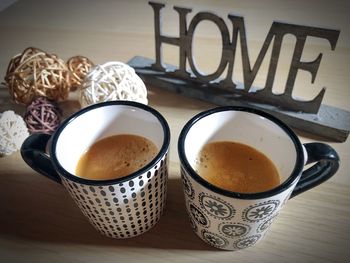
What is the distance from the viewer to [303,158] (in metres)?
0.27

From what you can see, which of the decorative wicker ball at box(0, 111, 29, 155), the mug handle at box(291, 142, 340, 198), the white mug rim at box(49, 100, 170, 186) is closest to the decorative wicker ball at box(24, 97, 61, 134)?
the decorative wicker ball at box(0, 111, 29, 155)

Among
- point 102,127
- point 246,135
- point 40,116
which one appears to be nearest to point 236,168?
point 246,135

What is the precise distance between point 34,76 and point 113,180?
0.25 metres

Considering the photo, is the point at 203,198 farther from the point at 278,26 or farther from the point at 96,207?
the point at 278,26

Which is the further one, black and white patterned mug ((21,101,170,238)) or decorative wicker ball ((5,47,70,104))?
decorative wicker ball ((5,47,70,104))

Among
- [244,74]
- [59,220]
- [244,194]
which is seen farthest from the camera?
[244,74]

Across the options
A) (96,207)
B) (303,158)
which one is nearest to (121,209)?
(96,207)

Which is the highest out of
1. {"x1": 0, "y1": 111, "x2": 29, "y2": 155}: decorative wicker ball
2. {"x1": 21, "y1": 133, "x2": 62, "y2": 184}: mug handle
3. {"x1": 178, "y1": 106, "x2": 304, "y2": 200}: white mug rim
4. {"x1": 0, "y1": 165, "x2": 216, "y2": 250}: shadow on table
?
{"x1": 178, "y1": 106, "x2": 304, "y2": 200}: white mug rim

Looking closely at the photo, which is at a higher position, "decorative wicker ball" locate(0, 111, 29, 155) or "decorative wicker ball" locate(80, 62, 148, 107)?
"decorative wicker ball" locate(80, 62, 148, 107)

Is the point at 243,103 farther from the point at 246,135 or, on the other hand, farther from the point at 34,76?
the point at 34,76

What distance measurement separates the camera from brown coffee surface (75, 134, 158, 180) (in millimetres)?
325

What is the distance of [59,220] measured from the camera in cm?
36

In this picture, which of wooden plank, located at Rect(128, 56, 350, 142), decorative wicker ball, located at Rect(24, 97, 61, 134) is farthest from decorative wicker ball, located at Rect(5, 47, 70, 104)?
wooden plank, located at Rect(128, 56, 350, 142)

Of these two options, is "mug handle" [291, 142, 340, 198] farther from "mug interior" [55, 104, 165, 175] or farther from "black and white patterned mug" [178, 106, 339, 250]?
"mug interior" [55, 104, 165, 175]
